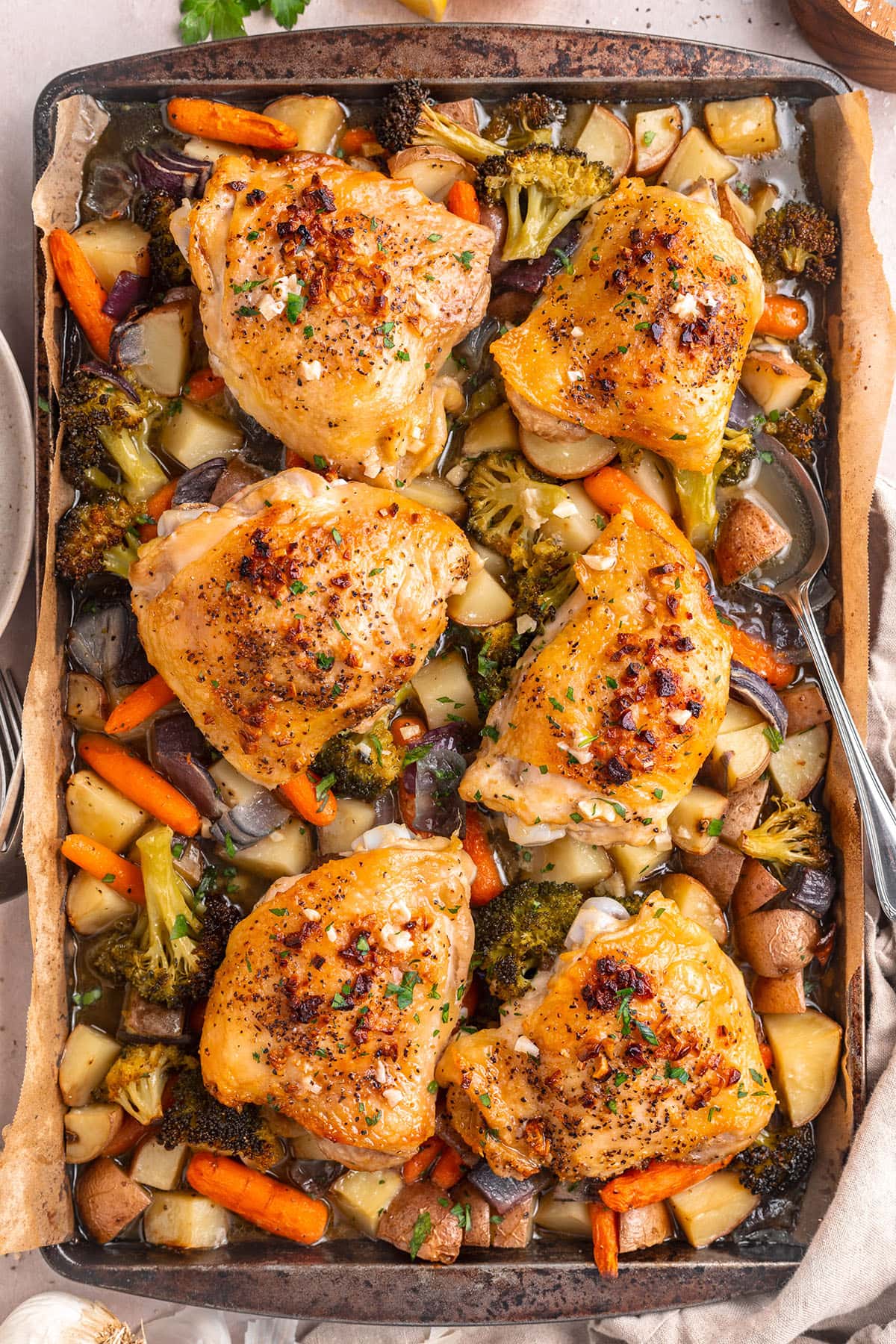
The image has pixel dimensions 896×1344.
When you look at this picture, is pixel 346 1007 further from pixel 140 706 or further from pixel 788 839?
pixel 788 839

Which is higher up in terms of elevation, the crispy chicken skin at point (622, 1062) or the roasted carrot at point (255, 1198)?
the crispy chicken skin at point (622, 1062)

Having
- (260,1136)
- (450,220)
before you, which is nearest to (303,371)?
(450,220)

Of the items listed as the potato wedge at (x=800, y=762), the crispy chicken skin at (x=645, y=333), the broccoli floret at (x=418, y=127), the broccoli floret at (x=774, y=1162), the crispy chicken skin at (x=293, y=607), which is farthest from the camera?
the potato wedge at (x=800, y=762)

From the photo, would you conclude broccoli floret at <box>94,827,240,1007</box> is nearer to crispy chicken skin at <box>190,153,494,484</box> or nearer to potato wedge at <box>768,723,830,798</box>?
crispy chicken skin at <box>190,153,494,484</box>

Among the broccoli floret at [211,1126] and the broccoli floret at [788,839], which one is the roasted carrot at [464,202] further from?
the broccoli floret at [211,1126]

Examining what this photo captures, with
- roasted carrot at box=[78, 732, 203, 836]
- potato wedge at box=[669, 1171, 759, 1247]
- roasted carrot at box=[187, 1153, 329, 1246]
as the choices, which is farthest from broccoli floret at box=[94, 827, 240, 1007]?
potato wedge at box=[669, 1171, 759, 1247]

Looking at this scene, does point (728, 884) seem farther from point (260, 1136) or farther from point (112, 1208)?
point (112, 1208)

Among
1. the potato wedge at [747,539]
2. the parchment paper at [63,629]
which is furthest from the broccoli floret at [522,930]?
the potato wedge at [747,539]
